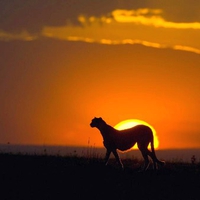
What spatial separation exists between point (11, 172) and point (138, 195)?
4.09m

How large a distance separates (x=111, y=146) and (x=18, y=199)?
6545 mm

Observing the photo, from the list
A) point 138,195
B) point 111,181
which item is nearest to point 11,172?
point 111,181

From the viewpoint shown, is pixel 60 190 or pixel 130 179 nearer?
pixel 60 190

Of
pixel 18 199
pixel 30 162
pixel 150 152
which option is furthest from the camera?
pixel 150 152

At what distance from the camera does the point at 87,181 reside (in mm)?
15062

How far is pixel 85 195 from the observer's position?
44.3 feet

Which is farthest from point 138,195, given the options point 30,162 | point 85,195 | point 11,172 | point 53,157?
point 53,157

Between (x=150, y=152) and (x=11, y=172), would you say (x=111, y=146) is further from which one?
(x=11, y=172)

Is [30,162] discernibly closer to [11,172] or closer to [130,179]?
[11,172]

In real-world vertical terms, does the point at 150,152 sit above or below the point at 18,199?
above

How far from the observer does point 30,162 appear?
58.9 ft

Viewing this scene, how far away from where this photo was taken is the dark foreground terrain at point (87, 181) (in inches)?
538

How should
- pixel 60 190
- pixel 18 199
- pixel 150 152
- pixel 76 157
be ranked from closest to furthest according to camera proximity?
1. pixel 18 199
2. pixel 60 190
3. pixel 150 152
4. pixel 76 157

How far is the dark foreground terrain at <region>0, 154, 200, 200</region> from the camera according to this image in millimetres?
13656
